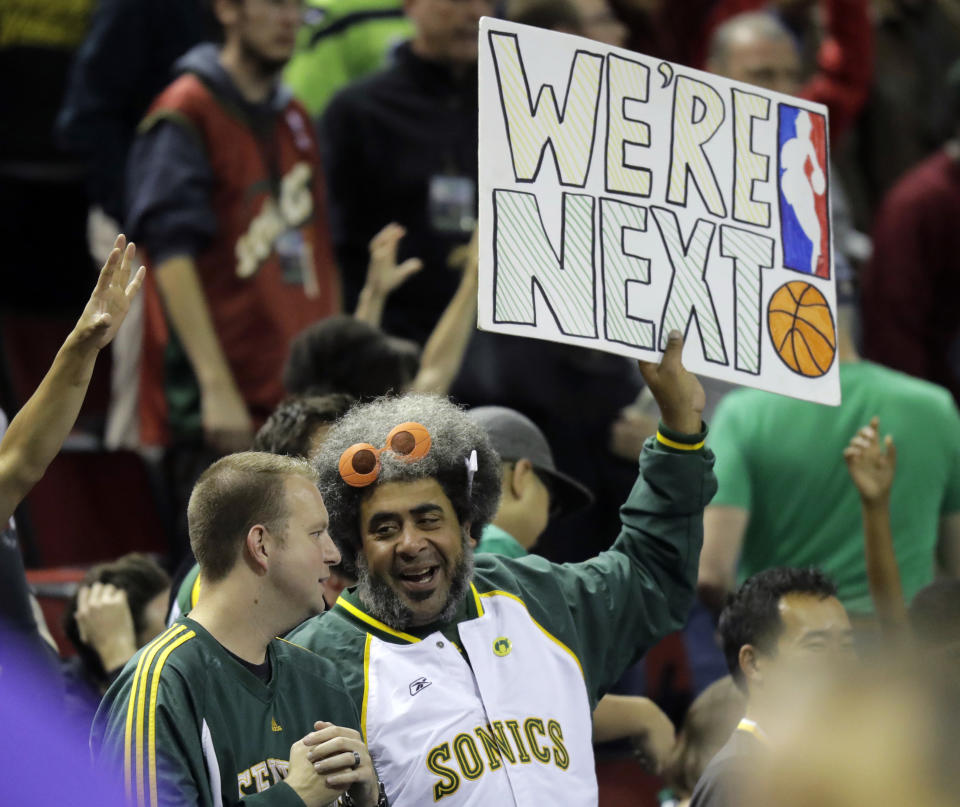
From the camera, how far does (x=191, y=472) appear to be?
572 centimetres

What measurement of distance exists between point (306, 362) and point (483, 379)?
4.71 ft

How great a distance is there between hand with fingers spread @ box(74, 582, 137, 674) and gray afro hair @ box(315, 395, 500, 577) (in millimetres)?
937

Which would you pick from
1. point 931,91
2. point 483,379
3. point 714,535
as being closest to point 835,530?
point 714,535

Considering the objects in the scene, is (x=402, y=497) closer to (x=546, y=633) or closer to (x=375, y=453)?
(x=375, y=453)

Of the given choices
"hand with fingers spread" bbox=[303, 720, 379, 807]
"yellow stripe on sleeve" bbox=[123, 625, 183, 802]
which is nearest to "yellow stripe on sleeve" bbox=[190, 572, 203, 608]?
"yellow stripe on sleeve" bbox=[123, 625, 183, 802]

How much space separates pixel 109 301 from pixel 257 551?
0.56 m

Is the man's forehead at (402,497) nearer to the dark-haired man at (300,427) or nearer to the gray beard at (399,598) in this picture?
the gray beard at (399,598)

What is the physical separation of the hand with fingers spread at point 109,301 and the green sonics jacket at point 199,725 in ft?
1.83

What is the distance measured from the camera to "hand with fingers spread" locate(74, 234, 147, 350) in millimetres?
3260

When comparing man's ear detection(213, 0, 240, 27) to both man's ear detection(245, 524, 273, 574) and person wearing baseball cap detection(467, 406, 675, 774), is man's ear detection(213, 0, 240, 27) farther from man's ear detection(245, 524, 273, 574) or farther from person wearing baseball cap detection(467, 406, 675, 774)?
man's ear detection(245, 524, 273, 574)

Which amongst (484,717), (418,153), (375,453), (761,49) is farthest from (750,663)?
(761,49)

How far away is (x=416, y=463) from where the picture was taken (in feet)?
11.8

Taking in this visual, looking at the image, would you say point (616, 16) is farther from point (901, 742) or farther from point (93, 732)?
point (901, 742)

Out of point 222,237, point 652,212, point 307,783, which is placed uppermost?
point 222,237
